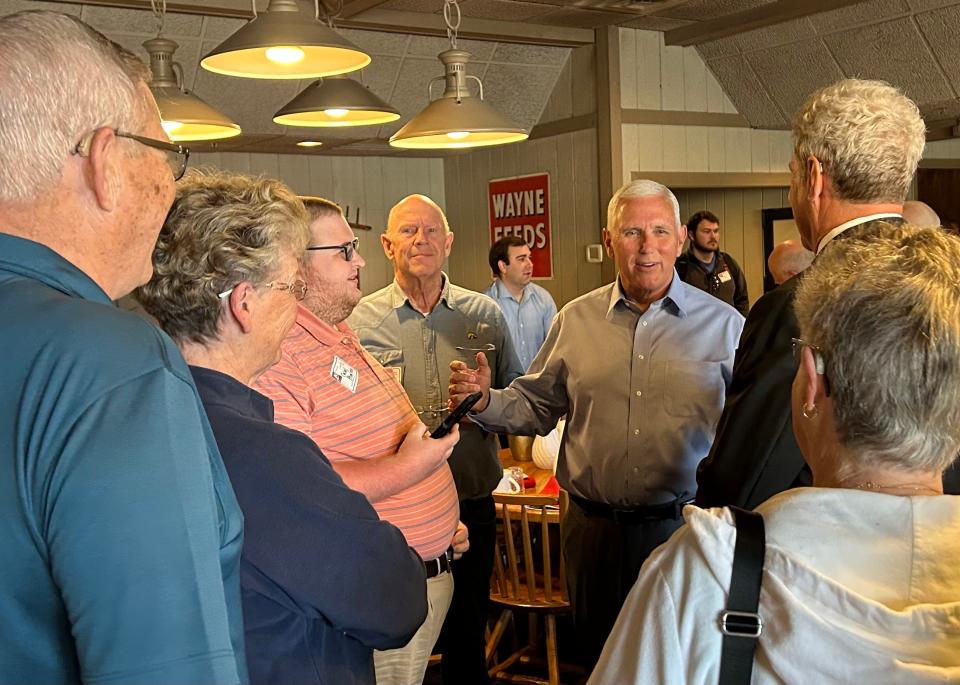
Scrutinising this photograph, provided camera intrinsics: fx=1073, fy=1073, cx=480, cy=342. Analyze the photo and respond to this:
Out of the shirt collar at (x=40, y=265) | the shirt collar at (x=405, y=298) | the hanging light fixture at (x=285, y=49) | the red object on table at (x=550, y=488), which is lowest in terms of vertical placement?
the red object on table at (x=550, y=488)

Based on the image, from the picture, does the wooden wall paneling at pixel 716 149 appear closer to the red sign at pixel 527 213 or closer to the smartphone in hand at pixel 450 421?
the red sign at pixel 527 213

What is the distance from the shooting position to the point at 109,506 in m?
1.12

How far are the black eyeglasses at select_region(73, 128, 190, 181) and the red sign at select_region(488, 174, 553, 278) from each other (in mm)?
7390

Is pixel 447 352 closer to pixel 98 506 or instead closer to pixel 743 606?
pixel 743 606

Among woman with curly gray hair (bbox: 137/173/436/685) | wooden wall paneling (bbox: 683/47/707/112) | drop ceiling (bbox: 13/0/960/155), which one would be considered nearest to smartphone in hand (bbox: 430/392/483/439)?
woman with curly gray hair (bbox: 137/173/436/685)

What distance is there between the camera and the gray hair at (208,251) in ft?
6.48

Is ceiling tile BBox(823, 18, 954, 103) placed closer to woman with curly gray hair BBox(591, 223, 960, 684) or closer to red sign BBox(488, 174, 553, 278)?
Answer: red sign BBox(488, 174, 553, 278)

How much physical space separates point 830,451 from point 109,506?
935 millimetres

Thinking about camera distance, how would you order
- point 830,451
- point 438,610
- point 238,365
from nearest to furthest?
point 830,451 → point 238,365 → point 438,610

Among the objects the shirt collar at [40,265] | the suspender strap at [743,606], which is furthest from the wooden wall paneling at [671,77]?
the shirt collar at [40,265]

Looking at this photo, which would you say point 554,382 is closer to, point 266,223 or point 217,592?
point 266,223

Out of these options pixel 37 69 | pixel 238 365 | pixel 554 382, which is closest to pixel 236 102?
pixel 554 382

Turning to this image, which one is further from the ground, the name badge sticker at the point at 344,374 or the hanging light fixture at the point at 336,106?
the hanging light fixture at the point at 336,106

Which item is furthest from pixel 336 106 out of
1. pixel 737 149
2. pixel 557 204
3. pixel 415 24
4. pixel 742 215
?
pixel 742 215
